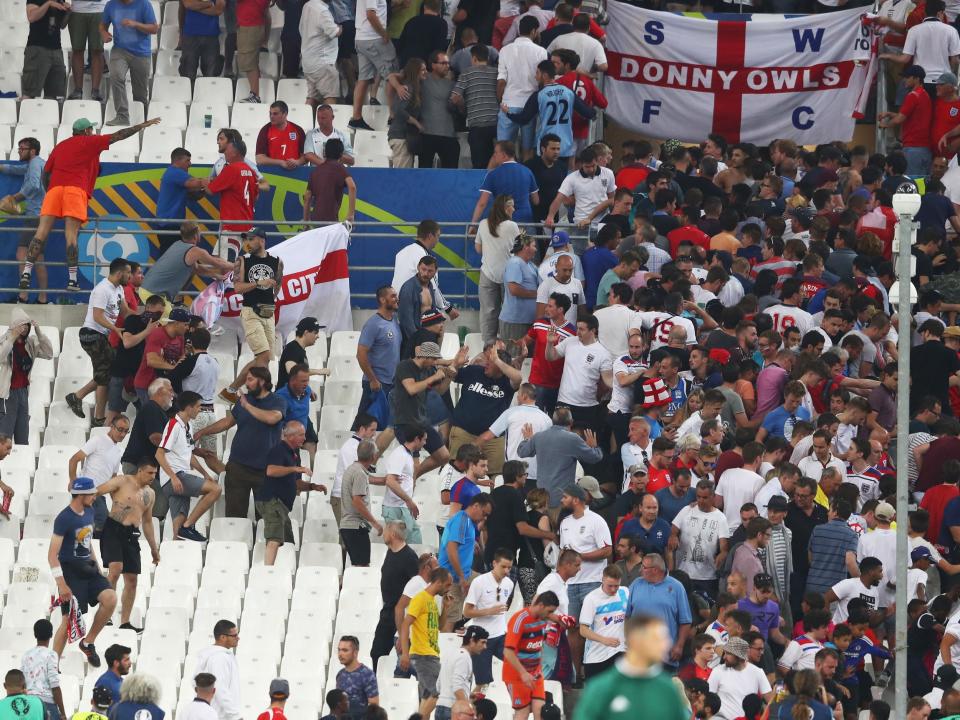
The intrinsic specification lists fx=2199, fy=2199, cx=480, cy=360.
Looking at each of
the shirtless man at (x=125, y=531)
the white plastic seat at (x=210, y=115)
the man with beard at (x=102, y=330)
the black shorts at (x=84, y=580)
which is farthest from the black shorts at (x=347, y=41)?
the black shorts at (x=84, y=580)

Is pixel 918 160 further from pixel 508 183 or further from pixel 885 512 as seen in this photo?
pixel 885 512

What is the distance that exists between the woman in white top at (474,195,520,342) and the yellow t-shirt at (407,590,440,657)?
4.60m

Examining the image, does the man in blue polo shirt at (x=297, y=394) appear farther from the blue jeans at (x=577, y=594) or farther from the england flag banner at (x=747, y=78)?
the england flag banner at (x=747, y=78)

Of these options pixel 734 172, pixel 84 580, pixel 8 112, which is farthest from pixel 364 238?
pixel 84 580

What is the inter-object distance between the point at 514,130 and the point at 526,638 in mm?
7289

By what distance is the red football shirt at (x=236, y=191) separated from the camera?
65.6 ft

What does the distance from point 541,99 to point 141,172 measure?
3.80 m

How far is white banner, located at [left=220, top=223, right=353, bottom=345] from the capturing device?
19469 millimetres

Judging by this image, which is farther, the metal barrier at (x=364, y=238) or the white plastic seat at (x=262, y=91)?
the white plastic seat at (x=262, y=91)

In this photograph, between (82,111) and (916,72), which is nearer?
(916,72)

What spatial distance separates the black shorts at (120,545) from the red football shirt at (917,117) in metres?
Result: 9.51

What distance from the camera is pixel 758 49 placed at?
23062 mm

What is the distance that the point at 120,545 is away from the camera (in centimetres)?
1630

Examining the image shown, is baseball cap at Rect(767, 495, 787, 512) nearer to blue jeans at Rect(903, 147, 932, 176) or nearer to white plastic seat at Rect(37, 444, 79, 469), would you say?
white plastic seat at Rect(37, 444, 79, 469)
